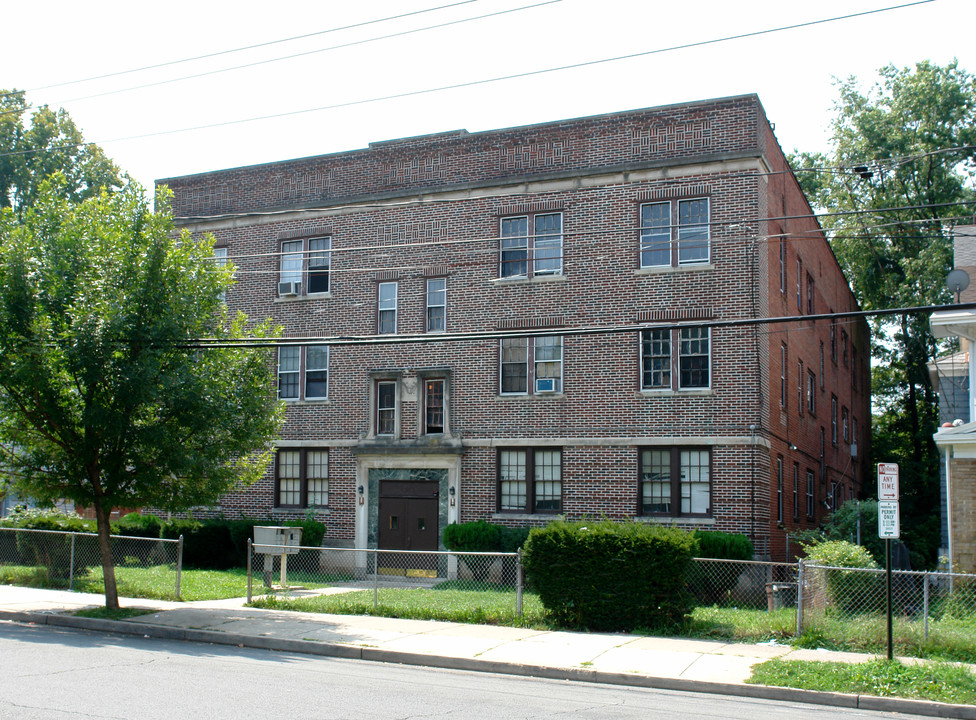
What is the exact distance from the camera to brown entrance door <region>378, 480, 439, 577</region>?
77.7 ft

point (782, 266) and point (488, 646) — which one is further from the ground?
point (782, 266)

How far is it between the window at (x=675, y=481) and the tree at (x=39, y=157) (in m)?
31.9

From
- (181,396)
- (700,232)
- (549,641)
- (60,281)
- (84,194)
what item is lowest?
(549,641)

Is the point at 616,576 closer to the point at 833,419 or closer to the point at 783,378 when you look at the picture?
the point at 783,378

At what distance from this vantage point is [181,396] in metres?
15.4

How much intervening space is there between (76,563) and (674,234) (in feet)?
48.3

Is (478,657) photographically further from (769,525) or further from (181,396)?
(769,525)

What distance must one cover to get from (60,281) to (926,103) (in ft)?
112

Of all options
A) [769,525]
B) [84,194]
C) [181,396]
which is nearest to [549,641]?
[181,396]

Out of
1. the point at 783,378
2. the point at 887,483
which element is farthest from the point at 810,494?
the point at 887,483

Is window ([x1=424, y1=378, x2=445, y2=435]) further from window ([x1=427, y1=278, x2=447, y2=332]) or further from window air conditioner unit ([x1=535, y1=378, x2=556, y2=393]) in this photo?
window air conditioner unit ([x1=535, y1=378, x2=556, y2=393])

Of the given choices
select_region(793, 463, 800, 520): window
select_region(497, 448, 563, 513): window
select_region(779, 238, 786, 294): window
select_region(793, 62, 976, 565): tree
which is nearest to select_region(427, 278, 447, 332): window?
select_region(497, 448, 563, 513): window

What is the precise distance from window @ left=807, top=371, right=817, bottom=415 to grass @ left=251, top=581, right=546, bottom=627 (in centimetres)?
1316

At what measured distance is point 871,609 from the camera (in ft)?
47.0
